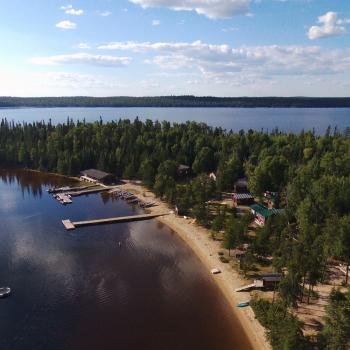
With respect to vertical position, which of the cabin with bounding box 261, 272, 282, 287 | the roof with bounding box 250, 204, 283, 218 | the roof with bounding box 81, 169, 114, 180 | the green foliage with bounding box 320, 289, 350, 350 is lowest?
the cabin with bounding box 261, 272, 282, 287

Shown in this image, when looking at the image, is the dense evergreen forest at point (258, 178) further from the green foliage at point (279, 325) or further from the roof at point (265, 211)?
the roof at point (265, 211)

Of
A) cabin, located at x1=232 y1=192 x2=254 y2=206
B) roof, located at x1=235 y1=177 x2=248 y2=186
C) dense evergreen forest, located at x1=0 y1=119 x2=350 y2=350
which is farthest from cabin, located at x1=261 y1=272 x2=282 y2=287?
roof, located at x1=235 y1=177 x2=248 y2=186

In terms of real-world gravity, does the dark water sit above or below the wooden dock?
below

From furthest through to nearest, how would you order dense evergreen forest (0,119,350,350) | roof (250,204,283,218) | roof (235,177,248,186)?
roof (235,177,248,186)
roof (250,204,283,218)
dense evergreen forest (0,119,350,350)

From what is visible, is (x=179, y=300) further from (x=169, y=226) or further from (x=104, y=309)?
(x=169, y=226)

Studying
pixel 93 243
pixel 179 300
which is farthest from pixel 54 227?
pixel 179 300

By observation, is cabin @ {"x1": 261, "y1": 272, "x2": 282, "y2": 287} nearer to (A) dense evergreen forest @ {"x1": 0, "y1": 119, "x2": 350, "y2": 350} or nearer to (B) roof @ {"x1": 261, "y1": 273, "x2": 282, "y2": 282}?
(B) roof @ {"x1": 261, "y1": 273, "x2": 282, "y2": 282}
